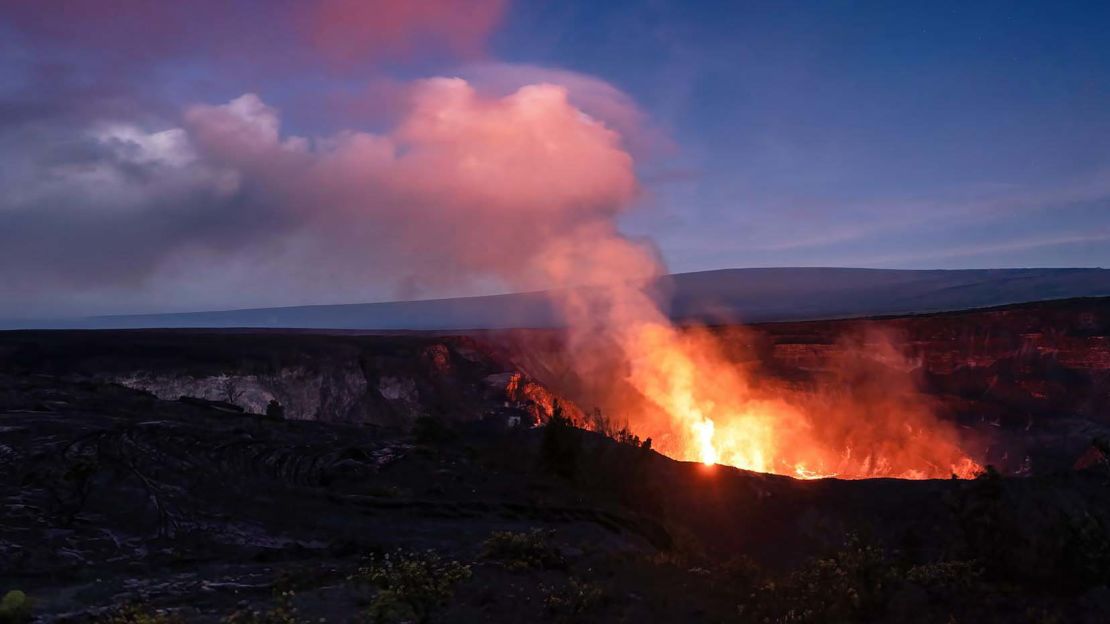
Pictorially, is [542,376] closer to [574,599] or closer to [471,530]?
[471,530]

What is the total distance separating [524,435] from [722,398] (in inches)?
1091

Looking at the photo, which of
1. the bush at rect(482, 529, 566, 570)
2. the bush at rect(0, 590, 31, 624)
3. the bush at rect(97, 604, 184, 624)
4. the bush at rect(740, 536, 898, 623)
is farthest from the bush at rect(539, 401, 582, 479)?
the bush at rect(0, 590, 31, 624)

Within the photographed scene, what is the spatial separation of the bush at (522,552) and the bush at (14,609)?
322 inches

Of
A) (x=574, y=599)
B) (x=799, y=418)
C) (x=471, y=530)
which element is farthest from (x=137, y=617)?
(x=799, y=418)

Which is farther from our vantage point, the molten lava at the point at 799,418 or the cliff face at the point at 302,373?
the molten lava at the point at 799,418

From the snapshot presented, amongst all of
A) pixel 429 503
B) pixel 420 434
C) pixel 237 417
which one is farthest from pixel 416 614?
pixel 237 417

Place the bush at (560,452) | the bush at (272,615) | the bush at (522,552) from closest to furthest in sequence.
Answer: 1. the bush at (272,615)
2. the bush at (522,552)
3. the bush at (560,452)

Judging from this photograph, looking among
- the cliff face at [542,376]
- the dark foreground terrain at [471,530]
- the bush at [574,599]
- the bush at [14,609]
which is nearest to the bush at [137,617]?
the dark foreground terrain at [471,530]

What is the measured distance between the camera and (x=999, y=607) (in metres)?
11.1

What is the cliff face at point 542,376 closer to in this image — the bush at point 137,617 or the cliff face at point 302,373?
the cliff face at point 302,373

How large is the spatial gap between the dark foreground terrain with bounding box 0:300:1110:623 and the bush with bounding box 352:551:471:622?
6 cm

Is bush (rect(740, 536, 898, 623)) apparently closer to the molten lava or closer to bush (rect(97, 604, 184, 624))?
bush (rect(97, 604, 184, 624))

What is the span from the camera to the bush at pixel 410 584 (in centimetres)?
1098

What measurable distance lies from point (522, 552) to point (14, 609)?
8998 mm
